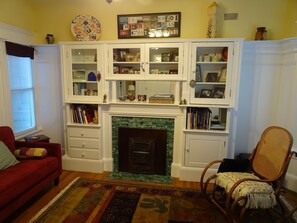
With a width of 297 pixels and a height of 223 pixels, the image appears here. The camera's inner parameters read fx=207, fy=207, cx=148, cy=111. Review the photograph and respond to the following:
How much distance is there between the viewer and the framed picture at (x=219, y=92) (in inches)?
116

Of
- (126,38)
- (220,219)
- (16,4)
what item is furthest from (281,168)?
(16,4)

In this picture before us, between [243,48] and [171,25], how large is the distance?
111 cm

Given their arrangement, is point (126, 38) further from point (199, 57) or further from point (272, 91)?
point (272, 91)

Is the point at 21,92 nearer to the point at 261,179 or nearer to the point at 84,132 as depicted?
the point at 84,132

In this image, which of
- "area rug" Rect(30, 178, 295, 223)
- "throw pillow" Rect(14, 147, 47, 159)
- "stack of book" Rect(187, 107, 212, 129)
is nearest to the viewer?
"area rug" Rect(30, 178, 295, 223)

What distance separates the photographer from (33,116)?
3611 millimetres

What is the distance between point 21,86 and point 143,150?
222cm

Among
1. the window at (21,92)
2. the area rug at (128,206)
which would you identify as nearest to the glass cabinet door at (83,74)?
the window at (21,92)

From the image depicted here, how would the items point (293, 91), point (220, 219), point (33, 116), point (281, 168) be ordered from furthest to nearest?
1. point (33, 116)
2. point (293, 91)
3. point (220, 219)
4. point (281, 168)

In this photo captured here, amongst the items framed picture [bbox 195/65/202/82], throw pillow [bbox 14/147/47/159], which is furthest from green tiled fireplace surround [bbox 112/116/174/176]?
throw pillow [bbox 14/147/47/159]

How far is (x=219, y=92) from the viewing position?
9.73ft

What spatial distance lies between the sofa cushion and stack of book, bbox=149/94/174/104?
1608mm

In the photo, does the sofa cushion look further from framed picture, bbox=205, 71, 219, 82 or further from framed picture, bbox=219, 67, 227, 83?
framed picture, bbox=219, 67, 227, 83

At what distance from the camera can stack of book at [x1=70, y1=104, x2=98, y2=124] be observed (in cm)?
334
